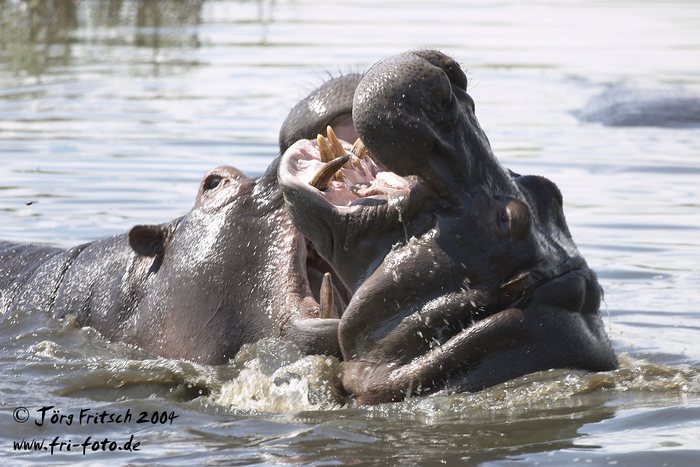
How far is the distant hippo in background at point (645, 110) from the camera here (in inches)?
503

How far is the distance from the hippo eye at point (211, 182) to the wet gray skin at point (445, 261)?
4.14ft

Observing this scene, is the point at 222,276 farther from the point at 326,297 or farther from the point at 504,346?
the point at 504,346

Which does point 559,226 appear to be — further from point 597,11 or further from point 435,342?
point 597,11

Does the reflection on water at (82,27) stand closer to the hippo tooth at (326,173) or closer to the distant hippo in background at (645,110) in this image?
the distant hippo in background at (645,110)

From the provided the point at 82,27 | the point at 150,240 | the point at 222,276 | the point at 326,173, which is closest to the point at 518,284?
the point at 326,173

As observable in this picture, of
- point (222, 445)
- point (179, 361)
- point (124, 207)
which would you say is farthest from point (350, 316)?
point (124, 207)

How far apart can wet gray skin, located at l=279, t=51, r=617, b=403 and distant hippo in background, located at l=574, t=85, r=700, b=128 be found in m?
8.38

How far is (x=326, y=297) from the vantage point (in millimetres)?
5188

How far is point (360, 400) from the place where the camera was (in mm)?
Answer: 4816

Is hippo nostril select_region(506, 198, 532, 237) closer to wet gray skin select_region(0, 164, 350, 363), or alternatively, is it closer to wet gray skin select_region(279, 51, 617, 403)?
wet gray skin select_region(279, 51, 617, 403)

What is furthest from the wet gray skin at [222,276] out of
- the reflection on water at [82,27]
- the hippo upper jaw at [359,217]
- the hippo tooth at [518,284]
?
the reflection on water at [82,27]

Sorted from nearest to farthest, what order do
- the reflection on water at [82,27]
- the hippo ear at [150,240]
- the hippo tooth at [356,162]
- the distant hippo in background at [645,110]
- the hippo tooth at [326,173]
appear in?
the hippo tooth at [326,173] → the hippo tooth at [356,162] → the hippo ear at [150,240] → the distant hippo in background at [645,110] → the reflection on water at [82,27]

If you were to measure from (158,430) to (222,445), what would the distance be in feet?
1.15

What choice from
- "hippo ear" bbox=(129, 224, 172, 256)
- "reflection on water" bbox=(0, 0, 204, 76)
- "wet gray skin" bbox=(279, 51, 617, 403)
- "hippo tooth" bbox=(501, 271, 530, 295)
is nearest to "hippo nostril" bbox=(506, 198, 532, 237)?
"wet gray skin" bbox=(279, 51, 617, 403)
